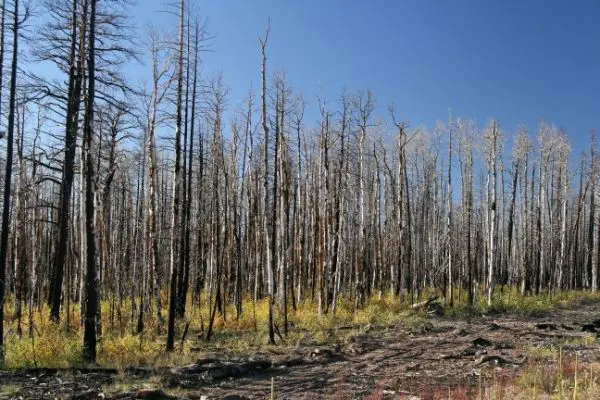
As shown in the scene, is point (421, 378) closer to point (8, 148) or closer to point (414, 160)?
point (8, 148)

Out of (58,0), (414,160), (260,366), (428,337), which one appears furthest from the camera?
(414,160)

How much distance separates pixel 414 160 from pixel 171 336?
86.1ft

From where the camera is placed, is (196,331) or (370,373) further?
(196,331)

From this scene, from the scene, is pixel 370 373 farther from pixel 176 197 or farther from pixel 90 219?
pixel 90 219

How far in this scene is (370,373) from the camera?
30.0ft


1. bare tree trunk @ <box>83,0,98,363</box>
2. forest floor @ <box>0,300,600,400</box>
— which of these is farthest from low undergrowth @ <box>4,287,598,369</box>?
forest floor @ <box>0,300,600,400</box>

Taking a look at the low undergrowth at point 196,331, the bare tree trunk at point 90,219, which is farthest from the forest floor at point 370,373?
the bare tree trunk at point 90,219

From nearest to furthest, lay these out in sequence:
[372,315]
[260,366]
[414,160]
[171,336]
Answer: [260,366], [171,336], [372,315], [414,160]

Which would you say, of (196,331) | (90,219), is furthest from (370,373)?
(196,331)

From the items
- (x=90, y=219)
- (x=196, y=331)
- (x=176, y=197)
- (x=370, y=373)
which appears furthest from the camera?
(x=196, y=331)

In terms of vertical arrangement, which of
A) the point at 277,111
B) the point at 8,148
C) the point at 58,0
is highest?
the point at 58,0

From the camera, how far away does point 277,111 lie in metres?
15.1

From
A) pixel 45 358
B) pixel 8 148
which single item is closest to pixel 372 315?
pixel 45 358

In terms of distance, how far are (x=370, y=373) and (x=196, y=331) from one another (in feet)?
26.5
